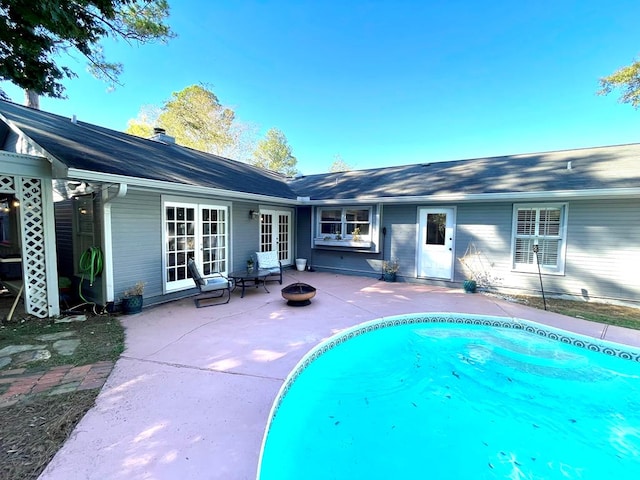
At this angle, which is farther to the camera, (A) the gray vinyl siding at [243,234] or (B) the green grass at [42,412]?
(A) the gray vinyl siding at [243,234]

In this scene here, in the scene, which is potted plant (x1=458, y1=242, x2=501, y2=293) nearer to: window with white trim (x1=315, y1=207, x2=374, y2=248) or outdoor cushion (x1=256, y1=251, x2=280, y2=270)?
window with white trim (x1=315, y1=207, x2=374, y2=248)

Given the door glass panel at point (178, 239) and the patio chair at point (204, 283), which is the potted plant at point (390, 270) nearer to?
the patio chair at point (204, 283)

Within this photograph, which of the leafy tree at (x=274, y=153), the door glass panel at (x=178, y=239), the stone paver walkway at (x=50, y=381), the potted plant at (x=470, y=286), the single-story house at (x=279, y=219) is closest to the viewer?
the stone paver walkway at (x=50, y=381)

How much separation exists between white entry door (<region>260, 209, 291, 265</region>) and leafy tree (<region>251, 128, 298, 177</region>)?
15970 mm

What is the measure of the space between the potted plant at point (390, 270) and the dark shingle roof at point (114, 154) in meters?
Result: 3.64

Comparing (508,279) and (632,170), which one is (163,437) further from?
(632,170)

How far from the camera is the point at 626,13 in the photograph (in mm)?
7832

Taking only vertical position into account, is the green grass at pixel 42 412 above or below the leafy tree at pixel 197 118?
below

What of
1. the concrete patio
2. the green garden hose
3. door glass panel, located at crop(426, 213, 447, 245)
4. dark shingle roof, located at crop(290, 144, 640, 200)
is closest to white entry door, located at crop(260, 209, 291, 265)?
dark shingle roof, located at crop(290, 144, 640, 200)

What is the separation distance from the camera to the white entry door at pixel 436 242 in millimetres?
7570

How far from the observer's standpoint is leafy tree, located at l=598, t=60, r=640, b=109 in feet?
36.4

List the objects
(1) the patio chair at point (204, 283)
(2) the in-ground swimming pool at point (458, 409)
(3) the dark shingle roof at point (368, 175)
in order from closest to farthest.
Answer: (2) the in-ground swimming pool at point (458, 409), (3) the dark shingle roof at point (368, 175), (1) the patio chair at point (204, 283)

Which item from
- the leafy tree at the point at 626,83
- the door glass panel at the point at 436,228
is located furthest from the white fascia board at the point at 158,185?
the leafy tree at the point at 626,83

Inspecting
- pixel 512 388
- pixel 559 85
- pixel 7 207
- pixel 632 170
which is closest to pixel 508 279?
pixel 632 170
